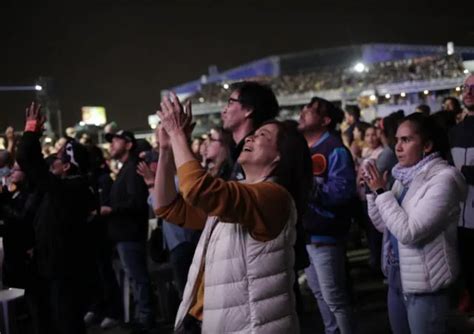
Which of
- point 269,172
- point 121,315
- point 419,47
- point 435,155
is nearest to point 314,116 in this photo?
point 435,155

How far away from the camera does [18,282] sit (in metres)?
4.86

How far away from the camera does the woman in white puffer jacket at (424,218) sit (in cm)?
306

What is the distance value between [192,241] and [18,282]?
5.08 ft

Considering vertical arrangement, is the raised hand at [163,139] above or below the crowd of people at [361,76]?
below

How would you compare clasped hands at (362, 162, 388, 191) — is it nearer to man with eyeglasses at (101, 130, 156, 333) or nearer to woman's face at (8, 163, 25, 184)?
man with eyeglasses at (101, 130, 156, 333)

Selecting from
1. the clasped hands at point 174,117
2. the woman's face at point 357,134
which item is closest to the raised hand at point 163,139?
the clasped hands at point 174,117

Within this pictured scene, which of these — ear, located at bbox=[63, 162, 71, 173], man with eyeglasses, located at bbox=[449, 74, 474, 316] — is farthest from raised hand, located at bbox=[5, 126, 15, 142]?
man with eyeglasses, located at bbox=[449, 74, 474, 316]

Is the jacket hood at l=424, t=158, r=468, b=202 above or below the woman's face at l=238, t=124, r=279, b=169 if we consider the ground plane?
below

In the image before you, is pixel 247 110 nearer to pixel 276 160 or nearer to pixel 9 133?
pixel 276 160

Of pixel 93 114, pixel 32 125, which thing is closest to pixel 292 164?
pixel 32 125

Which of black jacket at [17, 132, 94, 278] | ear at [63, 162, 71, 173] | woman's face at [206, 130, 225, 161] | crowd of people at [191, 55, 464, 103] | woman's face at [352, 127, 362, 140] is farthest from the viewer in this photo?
crowd of people at [191, 55, 464, 103]

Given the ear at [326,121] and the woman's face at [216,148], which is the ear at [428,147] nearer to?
the ear at [326,121]

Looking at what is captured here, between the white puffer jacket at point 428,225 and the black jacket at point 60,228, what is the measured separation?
2541mm

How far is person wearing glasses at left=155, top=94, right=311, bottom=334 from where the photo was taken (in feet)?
7.30
